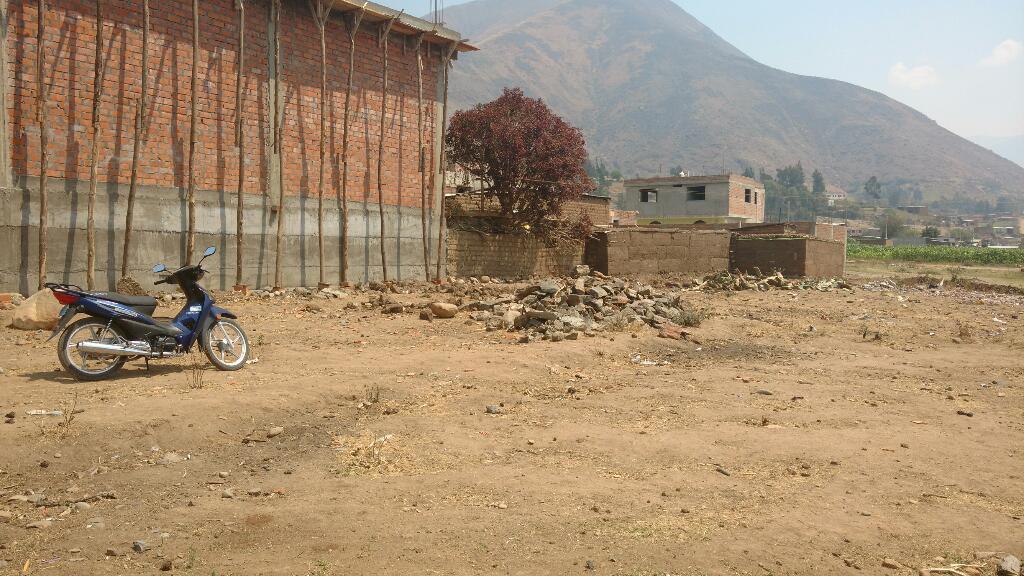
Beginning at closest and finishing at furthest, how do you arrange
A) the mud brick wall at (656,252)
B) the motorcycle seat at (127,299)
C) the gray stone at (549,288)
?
the motorcycle seat at (127,299) → the gray stone at (549,288) → the mud brick wall at (656,252)

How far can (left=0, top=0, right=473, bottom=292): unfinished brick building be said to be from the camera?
10.9 meters

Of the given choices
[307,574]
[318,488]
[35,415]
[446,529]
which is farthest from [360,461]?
[35,415]

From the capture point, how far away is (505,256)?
20438 mm

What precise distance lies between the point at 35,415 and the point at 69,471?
105cm

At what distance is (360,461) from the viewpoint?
16.8ft

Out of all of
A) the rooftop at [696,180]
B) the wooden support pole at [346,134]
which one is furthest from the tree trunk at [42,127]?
the rooftop at [696,180]

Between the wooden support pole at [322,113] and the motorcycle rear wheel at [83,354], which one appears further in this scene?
the wooden support pole at [322,113]

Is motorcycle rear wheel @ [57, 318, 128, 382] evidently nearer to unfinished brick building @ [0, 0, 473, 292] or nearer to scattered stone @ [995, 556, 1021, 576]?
unfinished brick building @ [0, 0, 473, 292]

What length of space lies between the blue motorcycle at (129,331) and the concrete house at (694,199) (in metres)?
41.5

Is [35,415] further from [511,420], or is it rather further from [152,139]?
[152,139]

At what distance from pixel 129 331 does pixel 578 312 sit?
22.4 ft

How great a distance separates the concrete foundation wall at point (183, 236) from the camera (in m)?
10.8

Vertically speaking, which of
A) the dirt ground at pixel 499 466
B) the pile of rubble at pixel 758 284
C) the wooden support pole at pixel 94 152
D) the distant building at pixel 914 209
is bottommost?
the dirt ground at pixel 499 466

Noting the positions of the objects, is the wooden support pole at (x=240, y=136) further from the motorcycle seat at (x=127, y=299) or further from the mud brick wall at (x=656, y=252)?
the mud brick wall at (x=656, y=252)
